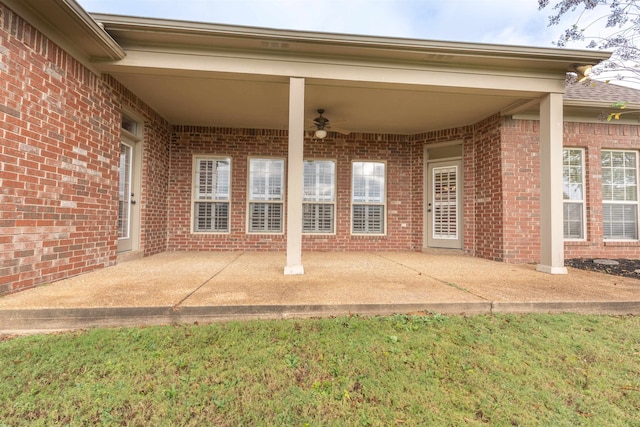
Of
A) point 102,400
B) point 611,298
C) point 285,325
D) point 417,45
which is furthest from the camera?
point 417,45

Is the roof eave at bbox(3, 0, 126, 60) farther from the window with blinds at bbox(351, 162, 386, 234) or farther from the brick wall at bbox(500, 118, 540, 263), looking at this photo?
the brick wall at bbox(500, 118, 540, 263)

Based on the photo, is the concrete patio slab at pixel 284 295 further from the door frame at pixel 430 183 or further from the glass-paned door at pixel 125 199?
the door frame at pixel 430 183

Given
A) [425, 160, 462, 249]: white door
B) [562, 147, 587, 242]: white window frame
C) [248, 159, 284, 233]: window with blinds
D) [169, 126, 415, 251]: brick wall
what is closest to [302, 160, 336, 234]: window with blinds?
[169, 126, 415, 251]: brick wall

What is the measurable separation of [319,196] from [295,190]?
3082 mm

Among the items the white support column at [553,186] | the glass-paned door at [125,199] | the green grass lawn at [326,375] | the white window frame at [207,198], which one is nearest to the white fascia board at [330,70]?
the white support column at [553,186]

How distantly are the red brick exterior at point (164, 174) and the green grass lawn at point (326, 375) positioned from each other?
5.39ft

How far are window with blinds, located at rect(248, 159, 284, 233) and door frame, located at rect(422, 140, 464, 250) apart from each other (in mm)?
3249

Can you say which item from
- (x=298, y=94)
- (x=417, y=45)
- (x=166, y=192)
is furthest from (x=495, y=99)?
(x=166, y=192)

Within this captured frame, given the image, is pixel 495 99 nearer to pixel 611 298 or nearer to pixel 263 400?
pixel 611 298

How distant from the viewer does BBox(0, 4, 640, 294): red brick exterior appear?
→ 280 centimetres

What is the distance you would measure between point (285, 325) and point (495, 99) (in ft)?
15.9

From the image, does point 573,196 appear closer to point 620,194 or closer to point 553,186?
point 620,194

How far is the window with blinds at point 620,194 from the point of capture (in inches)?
230

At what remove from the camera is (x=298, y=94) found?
3.74 meters
